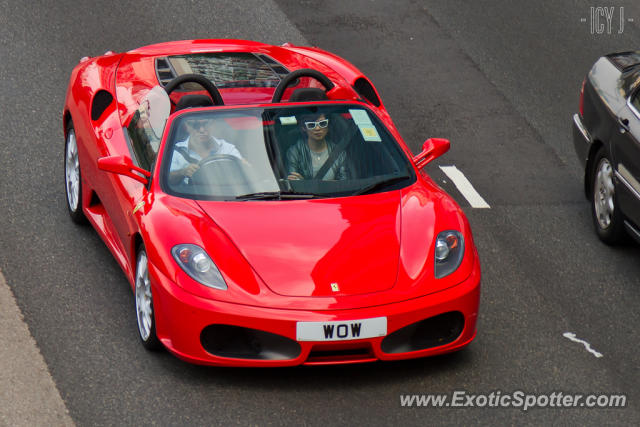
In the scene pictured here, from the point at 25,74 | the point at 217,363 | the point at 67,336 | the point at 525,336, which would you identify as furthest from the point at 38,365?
the point at 25,74

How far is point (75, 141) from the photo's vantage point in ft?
29.3

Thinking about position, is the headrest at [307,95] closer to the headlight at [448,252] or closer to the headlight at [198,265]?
the headlight at [448,252]

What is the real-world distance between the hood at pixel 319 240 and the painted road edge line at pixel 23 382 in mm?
1323

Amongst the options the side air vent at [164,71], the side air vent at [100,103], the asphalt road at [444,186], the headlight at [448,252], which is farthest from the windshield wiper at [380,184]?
the side air vent at [100,103]

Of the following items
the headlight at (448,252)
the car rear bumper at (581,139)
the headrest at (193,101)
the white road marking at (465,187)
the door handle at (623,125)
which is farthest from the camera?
the white road marking at (465,187)

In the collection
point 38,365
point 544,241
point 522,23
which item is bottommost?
point 522,23

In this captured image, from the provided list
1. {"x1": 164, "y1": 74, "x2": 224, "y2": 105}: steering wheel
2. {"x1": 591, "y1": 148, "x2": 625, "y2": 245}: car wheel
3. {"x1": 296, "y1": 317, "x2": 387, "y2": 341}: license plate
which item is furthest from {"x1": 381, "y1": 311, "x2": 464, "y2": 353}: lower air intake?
{"x1": 591, "y1": 148, "x2": 625, "y2": 245}: car wheel

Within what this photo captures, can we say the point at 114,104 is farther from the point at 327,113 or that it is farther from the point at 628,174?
the point at 628,174

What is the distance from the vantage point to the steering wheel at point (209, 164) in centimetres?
736

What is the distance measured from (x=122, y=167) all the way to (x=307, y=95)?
4.83ft

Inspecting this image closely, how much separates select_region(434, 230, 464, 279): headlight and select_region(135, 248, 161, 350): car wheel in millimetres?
1688

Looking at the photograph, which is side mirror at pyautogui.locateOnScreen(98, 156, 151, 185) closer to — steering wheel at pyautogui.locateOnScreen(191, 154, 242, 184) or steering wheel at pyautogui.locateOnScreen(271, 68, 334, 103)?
steering wheel at pyautogui.locateOnScreen(191, 154, 242, 184)

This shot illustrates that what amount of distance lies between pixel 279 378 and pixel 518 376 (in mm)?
1407

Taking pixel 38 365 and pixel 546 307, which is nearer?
pixel 38 365
